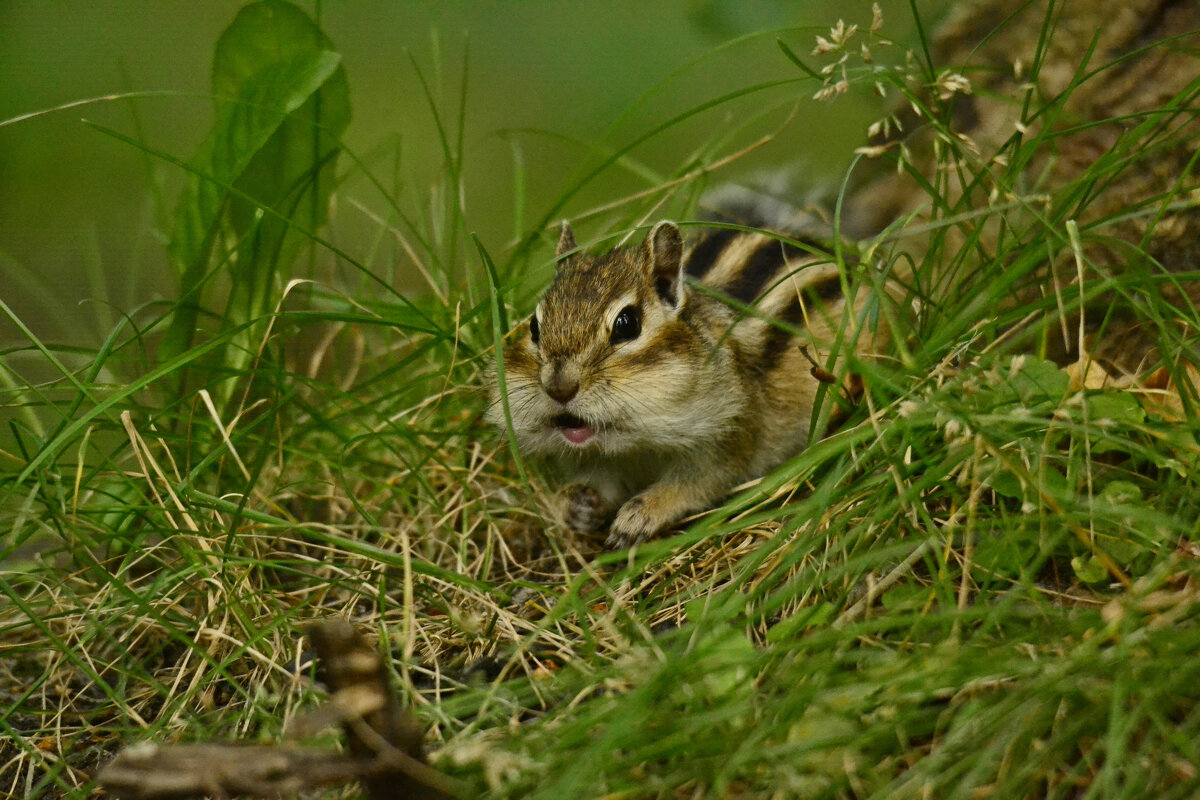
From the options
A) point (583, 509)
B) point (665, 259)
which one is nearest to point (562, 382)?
point (665, 259)

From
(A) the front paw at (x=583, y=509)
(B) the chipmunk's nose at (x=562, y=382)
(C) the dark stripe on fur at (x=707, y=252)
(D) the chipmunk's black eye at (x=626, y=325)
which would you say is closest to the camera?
(B) the chipmunk's nose at (x=562, y=382)

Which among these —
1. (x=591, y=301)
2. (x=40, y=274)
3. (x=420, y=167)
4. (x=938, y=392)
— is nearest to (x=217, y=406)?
(x=591, y=301)

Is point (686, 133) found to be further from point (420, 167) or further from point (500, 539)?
point (500, 539)

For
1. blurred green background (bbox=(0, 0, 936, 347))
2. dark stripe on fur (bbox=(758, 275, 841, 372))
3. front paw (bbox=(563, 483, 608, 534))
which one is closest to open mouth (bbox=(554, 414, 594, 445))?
front paw (bbox=(563, 483, 608, 534))

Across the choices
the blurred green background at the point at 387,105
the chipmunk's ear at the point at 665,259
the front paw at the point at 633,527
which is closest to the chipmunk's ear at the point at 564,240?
the chipmunk's ear at the point at 665,259

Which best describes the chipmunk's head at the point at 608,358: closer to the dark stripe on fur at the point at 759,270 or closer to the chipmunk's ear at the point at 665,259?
the chipmunk's ear at the point at 665,259

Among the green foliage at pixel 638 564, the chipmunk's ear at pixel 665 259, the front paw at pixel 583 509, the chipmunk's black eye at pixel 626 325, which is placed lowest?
the front paw at pixel 583 509

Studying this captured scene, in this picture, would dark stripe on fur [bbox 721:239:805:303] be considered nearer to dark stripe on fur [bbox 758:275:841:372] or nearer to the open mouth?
dark stripe on fur [bbox 758:275:841:372]

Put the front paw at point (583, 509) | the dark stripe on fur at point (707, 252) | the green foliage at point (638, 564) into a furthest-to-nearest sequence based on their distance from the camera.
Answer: the dark stripe on fur at point (707, 252) → the front paw at point (583, 509) → the green foliage at point (638, 564)

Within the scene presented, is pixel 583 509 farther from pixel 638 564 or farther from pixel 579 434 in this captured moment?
pixel 638 564
